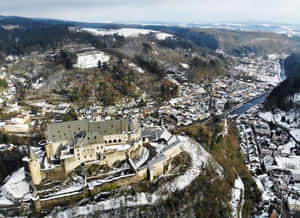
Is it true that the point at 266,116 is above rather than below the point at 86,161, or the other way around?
Answer: below

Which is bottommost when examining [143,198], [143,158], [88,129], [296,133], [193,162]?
[296,133]

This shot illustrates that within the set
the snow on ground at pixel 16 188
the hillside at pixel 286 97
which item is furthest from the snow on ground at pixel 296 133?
the snow on ground at pixel 16 188

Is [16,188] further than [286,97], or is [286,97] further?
[286,97]

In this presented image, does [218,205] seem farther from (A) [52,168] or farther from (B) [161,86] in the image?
(B) [161,86]

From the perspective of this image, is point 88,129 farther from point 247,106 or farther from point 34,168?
point 247,106

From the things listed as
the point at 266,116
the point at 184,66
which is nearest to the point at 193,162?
the point at 266,116

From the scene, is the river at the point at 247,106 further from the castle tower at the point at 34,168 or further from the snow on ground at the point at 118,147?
the castle tower at the point at 34,168

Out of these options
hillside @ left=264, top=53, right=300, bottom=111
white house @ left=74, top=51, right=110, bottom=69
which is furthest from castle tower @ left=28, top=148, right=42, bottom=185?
hillside @ left=264, top=53, right=300, bottom=111
